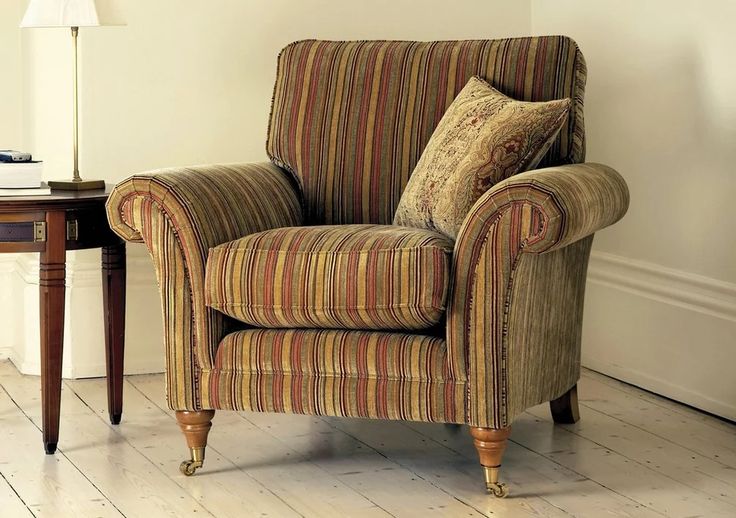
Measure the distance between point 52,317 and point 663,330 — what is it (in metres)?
1.63

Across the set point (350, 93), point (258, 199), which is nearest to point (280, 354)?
point (258, 199)

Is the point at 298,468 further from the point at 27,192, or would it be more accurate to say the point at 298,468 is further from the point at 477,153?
the point at 27,192

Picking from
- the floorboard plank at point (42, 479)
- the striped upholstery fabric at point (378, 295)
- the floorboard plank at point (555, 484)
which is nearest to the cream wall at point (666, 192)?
the striped upholstery fabric at point (378, 295)

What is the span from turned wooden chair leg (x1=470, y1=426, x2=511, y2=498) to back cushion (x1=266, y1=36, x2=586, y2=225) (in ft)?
2.48

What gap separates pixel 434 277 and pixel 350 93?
879 mm

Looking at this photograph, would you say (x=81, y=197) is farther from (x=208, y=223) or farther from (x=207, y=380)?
(x=207, y=380)

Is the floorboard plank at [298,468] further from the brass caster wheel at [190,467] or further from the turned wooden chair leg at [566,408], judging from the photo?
the turned wooden chair leg at [566,408]

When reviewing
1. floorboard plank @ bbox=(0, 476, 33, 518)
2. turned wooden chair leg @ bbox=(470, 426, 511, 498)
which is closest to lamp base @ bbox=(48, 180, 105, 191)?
floorboard plank @ bbox=(0, 476, 33, 518)

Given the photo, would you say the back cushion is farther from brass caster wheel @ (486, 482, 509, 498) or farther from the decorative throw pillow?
brass caster wheel @ (486, 482, 509, 498)

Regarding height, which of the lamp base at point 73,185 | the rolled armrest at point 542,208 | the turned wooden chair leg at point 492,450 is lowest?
the turned wooden chair leg at point 492,450

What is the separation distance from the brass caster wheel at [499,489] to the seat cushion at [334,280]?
1.17 feet

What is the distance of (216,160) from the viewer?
3430mm

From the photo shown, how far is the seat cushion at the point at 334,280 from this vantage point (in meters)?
2.18

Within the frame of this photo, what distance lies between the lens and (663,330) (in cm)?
310
